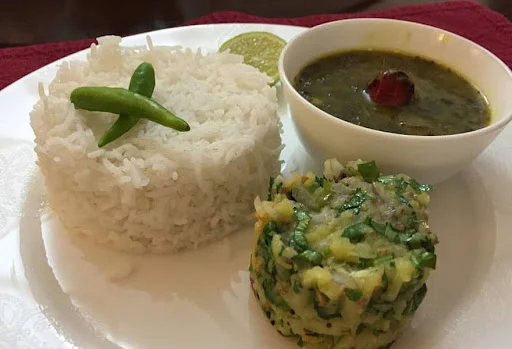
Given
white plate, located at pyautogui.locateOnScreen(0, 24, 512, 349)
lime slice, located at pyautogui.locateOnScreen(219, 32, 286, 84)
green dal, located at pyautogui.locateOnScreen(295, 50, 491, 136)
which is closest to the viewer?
white plate, located at pyautogui.locateOnScreen(0, 24, 512, 349)

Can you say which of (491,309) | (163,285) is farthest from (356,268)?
(163,285)

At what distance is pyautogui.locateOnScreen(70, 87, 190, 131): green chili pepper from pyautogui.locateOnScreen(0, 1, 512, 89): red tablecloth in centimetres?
114

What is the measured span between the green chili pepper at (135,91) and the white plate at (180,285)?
381 mm

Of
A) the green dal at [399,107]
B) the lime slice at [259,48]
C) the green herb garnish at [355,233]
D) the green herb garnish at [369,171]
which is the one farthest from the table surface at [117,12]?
the green herb garnish at [355,233]

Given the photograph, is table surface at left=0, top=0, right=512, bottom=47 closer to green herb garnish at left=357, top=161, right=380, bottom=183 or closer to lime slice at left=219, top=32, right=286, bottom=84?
lime slice at left=219, top=32, right=286, bottom=84

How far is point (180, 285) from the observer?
1955 millimetres

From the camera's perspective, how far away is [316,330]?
1597mm

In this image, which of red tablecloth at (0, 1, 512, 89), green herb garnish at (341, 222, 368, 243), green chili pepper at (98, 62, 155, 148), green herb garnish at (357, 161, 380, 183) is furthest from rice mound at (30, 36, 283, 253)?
red tablecloth at (0, 1, 512, 89)

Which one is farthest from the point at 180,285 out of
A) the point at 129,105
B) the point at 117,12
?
the point at 117,12

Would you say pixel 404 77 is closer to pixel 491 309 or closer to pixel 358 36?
pixel 358 36

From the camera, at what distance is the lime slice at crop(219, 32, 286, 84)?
8.87 feet

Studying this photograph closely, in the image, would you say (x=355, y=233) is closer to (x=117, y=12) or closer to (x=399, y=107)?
(x=399, y=107)

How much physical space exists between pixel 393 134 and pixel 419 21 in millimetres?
1880

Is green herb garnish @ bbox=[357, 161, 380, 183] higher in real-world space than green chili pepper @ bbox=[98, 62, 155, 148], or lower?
lower
